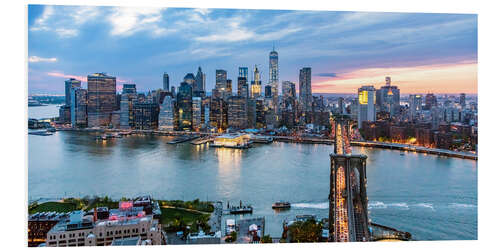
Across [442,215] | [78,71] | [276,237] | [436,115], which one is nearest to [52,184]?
[78,71]

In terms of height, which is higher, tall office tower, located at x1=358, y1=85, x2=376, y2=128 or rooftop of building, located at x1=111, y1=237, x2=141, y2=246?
tall office tower, located at x1=358, y1=85, x2=376, y2=128

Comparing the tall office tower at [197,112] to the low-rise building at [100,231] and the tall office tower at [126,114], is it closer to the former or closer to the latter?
the tall office tower at [126,114]

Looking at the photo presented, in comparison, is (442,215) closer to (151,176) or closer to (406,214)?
(406,214)

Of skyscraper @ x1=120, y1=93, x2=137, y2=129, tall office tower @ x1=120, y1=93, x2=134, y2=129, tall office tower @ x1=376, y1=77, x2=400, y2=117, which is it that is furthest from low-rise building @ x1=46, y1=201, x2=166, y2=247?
tall office tower @ x1=120, y1=93, x2=134, y2=129

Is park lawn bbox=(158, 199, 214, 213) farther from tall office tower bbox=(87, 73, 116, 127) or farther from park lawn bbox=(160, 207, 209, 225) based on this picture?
tall office tower bbox=(87, 73, 116, 127)

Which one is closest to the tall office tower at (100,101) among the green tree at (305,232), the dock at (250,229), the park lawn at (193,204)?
the park lawn at (193,204)

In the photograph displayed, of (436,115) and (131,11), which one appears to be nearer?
(131,11)

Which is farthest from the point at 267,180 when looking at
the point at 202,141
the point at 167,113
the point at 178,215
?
the point at 167,113
